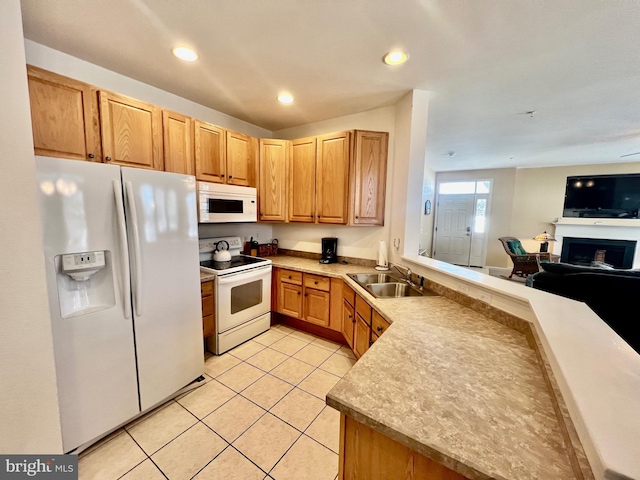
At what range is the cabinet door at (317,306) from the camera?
2.66 m

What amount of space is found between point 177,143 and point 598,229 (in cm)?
788

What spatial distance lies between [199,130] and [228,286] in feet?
5.13

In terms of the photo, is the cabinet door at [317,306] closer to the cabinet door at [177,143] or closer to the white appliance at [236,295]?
the white appliance at [236,295]

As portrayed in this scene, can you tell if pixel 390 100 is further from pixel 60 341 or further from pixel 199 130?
pixel 60 341

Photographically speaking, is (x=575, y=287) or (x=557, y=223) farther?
(x=557, y=223)

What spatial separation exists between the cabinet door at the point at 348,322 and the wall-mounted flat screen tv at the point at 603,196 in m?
6.21

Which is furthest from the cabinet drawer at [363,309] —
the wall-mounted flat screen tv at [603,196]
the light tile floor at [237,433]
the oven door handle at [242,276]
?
the wall-mounted flat screen tv at [603,196]

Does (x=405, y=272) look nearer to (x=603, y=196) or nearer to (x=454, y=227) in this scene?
(x=454, y=227)

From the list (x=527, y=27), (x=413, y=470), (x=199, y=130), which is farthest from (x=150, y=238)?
(x=527, y=27)

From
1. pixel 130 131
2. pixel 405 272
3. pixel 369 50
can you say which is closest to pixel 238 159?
pixel 130 131

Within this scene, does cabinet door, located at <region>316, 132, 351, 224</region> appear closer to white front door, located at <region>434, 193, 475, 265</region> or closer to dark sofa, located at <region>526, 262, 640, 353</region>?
dark sofa, located at <region>526, 262, 640, 353</region>

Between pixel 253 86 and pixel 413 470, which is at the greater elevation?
pixel 253 86

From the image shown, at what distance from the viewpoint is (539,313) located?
1164 millimetres

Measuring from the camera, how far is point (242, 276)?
2.52 m
